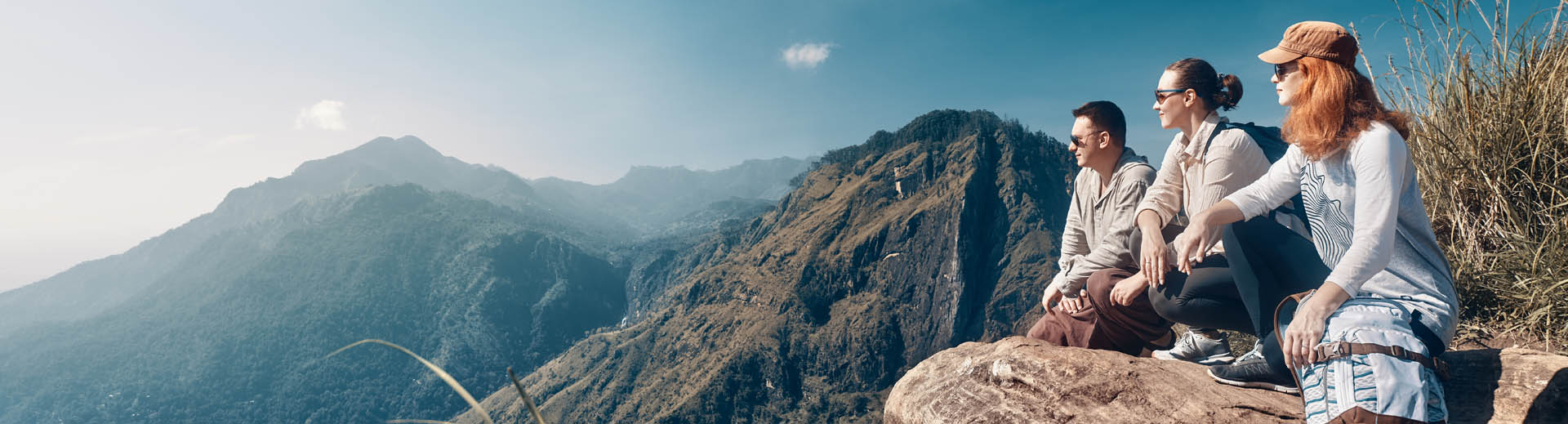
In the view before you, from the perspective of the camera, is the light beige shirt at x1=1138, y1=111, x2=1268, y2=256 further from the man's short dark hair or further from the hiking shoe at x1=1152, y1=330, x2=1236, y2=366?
the hiking shoe at x1=1152, y1=330, x2=1236, y2=366

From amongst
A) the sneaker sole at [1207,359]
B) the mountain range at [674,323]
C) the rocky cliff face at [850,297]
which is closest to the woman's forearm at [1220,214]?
the sneaker sole at [1207,359]

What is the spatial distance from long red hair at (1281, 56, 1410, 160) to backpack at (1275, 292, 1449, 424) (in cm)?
60

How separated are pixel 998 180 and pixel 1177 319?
137270mm

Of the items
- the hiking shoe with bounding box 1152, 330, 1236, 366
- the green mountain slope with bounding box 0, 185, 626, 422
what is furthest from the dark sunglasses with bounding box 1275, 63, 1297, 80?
the green mountain slope with bounding box 0, 185, 626, 422

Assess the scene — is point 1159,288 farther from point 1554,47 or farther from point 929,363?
point 1554,47

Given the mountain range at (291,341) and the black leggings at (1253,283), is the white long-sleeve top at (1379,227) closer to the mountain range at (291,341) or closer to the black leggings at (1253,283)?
the black leggings at (1253,283)

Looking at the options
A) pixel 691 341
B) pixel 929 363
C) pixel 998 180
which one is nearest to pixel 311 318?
pixel 691 341

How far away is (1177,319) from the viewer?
120 inches

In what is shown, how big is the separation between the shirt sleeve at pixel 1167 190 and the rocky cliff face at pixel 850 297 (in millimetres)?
97922

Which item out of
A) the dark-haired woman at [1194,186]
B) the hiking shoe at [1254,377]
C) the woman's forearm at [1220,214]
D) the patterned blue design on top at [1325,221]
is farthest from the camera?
the dark-haired woman at [1194,186]

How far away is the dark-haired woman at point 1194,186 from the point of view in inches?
116

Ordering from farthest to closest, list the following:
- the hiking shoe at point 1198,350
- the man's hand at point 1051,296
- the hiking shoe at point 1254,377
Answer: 1. the man's hand at point 1051,296
2. the hiking shoe at point 1198,350
3. the hiking shoe at point 1254,377

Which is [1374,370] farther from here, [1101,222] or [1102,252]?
[1101,222]

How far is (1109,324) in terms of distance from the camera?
3484 millimetres
